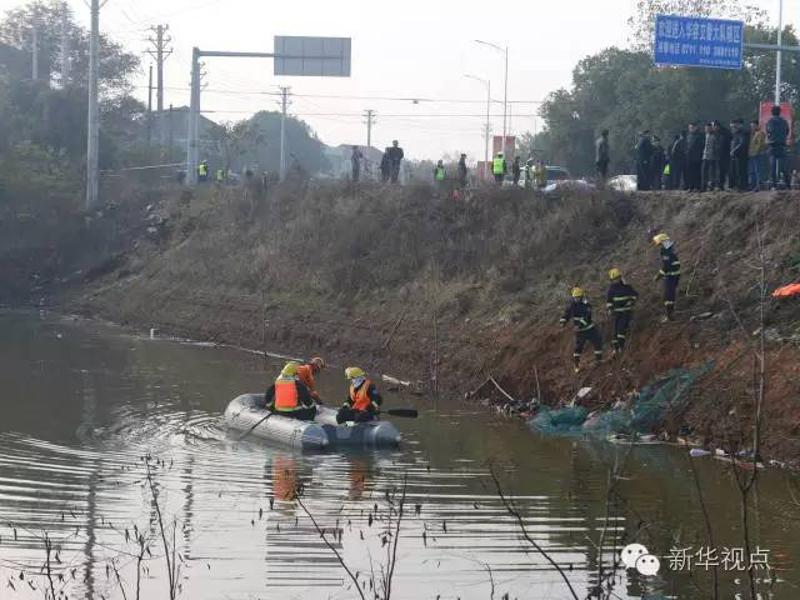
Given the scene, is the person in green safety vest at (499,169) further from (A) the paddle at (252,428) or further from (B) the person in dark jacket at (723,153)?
(A) the paddle at (252,428)

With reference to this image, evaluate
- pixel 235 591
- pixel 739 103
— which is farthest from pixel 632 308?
pixel 739 103

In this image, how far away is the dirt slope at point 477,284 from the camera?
966 inches

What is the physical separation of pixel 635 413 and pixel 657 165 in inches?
549

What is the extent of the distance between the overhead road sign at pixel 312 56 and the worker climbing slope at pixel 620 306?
2306 cm

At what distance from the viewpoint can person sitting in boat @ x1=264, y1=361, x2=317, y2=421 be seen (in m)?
22.2

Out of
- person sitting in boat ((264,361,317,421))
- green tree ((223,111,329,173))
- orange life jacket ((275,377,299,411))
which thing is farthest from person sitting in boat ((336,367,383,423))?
green tree ((223,111,329,173))

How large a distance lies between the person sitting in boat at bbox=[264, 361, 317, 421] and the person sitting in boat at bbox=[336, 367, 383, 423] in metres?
0.60

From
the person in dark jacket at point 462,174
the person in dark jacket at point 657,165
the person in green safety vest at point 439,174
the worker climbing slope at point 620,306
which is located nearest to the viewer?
the worker climbing slope at point 620,306

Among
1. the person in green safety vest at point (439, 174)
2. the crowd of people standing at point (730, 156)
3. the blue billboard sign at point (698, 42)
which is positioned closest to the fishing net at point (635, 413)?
the crowd of people standing at point (730, 156)

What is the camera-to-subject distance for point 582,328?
25719mm

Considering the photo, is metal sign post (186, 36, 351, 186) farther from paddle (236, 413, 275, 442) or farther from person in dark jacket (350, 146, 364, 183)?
paddle (236, 413, 275, 442)

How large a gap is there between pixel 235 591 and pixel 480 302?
813 inches

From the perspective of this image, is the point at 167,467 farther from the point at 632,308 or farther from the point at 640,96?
the point at 640,96

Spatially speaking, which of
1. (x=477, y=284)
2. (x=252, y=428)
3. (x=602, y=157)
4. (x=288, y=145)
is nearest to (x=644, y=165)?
(x=602, y=157)
